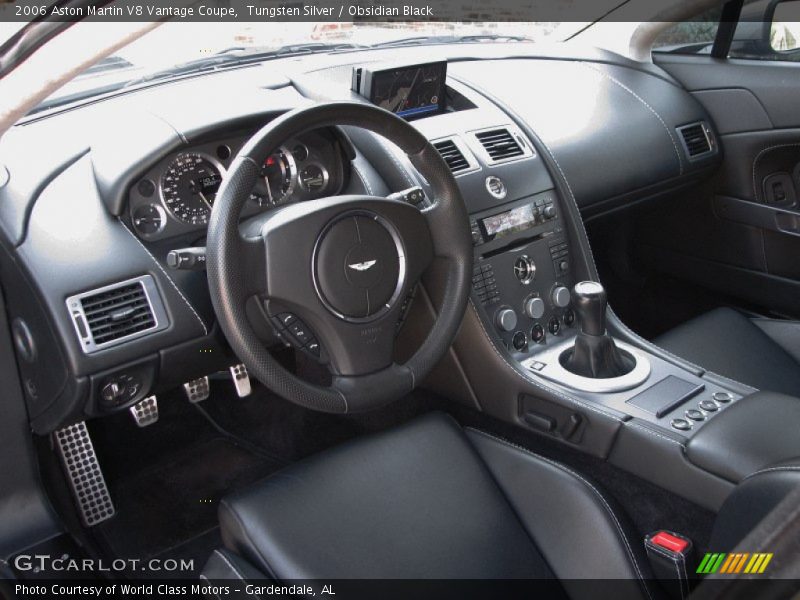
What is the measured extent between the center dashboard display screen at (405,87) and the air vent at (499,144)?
16 cm

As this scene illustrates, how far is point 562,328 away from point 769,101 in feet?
3.78

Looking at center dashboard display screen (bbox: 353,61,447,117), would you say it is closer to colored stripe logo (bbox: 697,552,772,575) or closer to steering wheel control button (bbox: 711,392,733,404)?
steering wheel control button (bbox: 711,392,733,404)

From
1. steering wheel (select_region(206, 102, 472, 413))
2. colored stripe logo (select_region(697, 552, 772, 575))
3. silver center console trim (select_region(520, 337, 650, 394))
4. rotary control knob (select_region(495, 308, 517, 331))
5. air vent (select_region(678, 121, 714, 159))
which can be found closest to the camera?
colored stripe logo (select_region(697, 552, 772, 575))

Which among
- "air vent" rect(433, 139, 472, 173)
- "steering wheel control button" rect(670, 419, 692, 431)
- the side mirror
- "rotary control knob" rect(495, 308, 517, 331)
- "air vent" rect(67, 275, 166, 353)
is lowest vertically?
"steering wheel control button" rect(670, 419, 692, 431)

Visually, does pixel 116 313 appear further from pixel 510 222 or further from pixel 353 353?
pixel 510 222

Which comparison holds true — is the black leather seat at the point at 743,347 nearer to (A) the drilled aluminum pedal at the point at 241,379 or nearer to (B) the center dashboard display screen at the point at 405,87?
(B) the center dashboard display screen at the point at 405,87

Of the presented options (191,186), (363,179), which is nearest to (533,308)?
(363,179)

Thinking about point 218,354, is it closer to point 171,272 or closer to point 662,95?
point 171,272

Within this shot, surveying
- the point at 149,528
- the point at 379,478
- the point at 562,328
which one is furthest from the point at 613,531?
the point at 149,528

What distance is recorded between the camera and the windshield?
203cm

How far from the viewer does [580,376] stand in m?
1.98

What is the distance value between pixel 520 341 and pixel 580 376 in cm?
18

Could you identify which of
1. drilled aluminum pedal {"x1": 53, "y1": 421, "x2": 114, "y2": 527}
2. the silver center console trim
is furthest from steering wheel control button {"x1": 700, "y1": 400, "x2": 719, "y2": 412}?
drilled aluminum pedal {"x1": 53, "y1": 421, "x2": 114, "y2": 527}

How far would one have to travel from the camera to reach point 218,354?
1857mm
